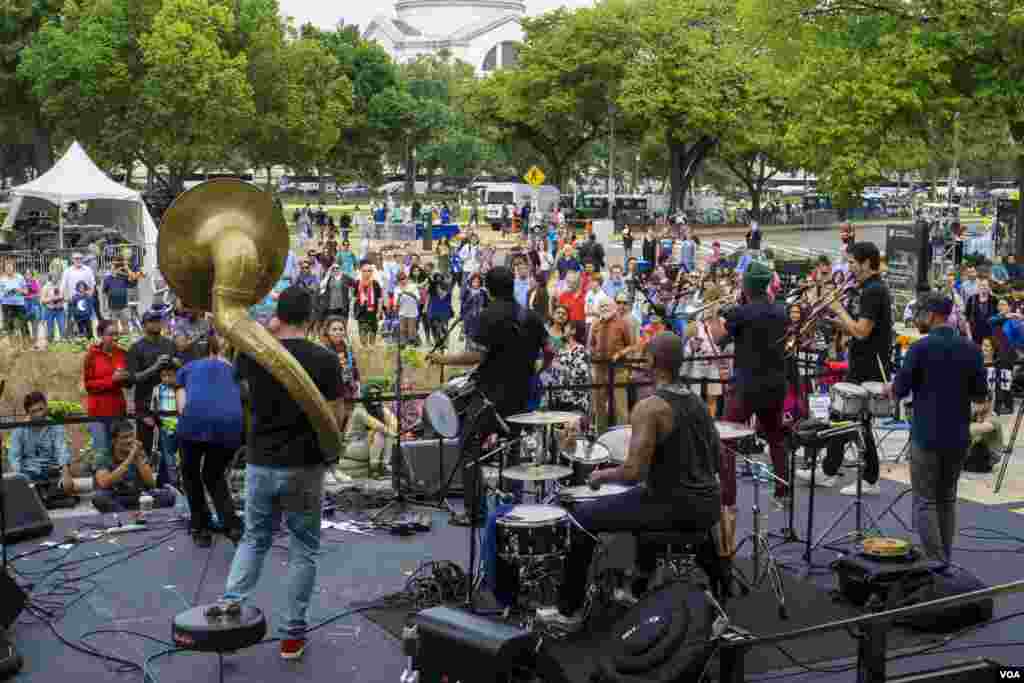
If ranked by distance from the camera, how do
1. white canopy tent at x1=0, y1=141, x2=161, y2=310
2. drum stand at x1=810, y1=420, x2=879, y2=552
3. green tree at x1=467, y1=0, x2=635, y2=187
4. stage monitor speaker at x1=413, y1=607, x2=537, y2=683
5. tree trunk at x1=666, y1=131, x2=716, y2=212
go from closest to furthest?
stage monitor speaker at x1=413, y1=607, x2=537, y2=683, drum stand at x1=810, y1=420, x2=879, y2=552, white canopy tent at x1=0, y1=141, x2=161, y2=310, green tree at x1=467, y1=0, x2=635, y2=187, tree trunk at x1=666, y1=131, x2=716, y2=212

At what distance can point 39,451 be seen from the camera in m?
11.0

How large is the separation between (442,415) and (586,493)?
109 cm

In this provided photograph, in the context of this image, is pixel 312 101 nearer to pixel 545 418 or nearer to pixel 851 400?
pixel 851 400

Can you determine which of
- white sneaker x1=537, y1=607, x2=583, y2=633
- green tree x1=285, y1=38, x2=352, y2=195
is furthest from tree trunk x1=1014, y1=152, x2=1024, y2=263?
green tree x1=285, y1=38, x2=352, y2=195

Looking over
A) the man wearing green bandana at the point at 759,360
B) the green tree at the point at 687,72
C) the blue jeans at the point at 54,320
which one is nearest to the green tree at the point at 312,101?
the green tree at the point at 687,72

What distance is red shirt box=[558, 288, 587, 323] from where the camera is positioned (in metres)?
16.5

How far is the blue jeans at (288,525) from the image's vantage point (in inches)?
271

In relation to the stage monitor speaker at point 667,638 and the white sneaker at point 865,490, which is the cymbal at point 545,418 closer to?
the stage monitor speaker at point 667,638

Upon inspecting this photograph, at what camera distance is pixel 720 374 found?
13.3 metres

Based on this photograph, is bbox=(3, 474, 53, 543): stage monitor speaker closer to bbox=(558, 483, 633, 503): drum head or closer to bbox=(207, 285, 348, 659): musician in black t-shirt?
bbox=(207, 285, 348, 659): musician in black t-shirt

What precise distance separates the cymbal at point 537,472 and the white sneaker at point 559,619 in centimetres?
79

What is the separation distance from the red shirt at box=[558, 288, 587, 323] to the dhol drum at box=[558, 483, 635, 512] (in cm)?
873

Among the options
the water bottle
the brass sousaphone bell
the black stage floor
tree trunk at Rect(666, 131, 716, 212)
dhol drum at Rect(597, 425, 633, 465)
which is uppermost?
tree trunk at Rect(666, 131, 716, 212)

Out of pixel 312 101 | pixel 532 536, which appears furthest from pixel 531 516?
pixel 312 101
